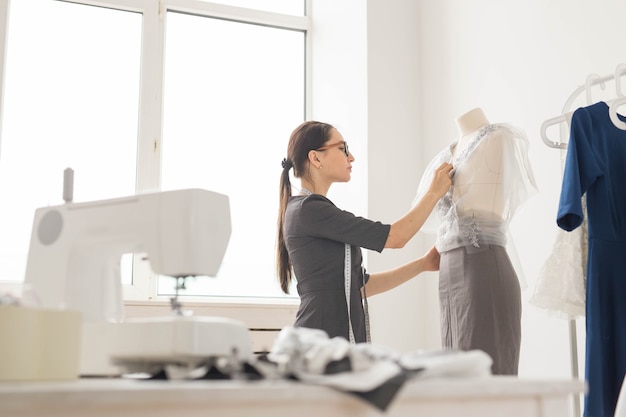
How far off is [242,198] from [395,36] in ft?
3.71

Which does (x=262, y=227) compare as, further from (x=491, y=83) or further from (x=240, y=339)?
(x=240, y=339)

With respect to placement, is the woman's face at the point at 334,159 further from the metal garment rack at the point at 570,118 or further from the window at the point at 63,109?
the window at the point at 63,109

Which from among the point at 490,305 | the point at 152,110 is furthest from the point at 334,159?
the point at 152,110

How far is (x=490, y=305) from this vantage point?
7.47ft

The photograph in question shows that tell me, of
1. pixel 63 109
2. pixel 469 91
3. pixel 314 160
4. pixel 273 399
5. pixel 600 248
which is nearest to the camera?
pixel 273 399

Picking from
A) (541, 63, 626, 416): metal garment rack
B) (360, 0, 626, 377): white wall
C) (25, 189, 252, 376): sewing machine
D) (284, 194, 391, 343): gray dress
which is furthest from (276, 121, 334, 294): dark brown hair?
(25, 189, 252, 376): sewing machine

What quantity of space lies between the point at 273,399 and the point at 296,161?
172cm

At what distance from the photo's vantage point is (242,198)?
409 centimetres

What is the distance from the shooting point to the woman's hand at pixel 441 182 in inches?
94.7

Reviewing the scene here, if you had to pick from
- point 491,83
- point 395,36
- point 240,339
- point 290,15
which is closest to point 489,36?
point 491,83

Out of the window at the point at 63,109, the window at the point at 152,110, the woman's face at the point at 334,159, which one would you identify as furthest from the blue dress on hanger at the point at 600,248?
the window at the point at 63,109

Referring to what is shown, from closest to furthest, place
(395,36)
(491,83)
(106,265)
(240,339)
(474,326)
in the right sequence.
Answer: (240,339)
(106,265)
(474,326)
(491,83)
(395,36)

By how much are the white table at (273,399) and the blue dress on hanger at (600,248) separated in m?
1.21

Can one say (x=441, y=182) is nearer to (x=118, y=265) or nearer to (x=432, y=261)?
(x=432, y=261)
